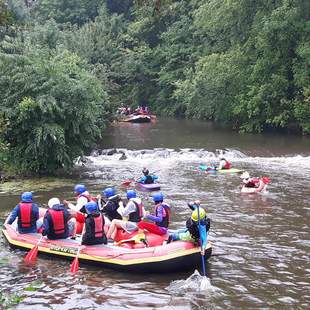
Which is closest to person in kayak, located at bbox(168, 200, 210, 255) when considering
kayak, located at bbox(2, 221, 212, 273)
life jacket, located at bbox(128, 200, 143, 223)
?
kayak, located at bbox(2, 221, 212, 273)

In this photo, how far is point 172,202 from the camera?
49.2 ft

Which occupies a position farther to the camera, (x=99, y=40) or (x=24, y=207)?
(x=99, y=40)

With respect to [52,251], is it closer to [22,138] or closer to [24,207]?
[24,207]

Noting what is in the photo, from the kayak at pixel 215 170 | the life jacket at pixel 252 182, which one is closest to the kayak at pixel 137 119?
the kayak at pixel 215 170

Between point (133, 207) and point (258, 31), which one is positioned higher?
point (258, 31)

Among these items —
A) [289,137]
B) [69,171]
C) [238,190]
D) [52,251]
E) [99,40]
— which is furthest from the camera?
[99,40]

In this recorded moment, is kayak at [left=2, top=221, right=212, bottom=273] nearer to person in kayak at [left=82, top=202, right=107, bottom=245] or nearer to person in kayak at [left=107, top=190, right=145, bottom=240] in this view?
person in kayak at [left=82, top=202, right=107, bottom=245]

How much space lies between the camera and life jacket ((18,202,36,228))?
1103cm

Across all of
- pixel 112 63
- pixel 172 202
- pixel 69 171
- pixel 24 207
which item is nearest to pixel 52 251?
pixel 24 207

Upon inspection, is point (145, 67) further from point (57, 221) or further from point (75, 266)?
point (75, 266)

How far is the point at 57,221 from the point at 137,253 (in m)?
1.95

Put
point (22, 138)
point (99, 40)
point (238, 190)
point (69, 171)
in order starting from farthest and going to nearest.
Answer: point (99, 40) → point (69, 171) → point (22, 138) → point (238, 190)

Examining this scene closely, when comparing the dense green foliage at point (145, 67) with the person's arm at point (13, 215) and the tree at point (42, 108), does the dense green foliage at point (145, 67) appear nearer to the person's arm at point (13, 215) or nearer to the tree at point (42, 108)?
the tree at point (42, 108)

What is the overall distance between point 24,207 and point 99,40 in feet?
110
